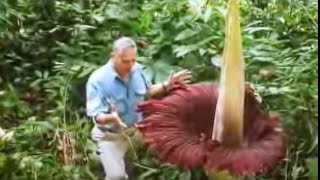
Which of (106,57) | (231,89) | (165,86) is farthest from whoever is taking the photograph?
(106,57)

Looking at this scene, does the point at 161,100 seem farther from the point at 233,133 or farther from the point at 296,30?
the point at 296,30

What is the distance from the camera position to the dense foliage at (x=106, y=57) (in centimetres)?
149

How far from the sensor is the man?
1.42 metres

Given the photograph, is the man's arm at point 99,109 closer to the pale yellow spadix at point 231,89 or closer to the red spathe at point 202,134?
the red spathe at point 202,134

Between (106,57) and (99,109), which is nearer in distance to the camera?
(99,109)

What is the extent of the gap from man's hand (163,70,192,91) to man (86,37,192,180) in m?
0.05

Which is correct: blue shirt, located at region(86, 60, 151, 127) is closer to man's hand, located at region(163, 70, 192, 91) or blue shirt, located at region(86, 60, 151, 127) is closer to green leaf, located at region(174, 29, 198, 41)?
man's hand, located at region(163, 70, 192, 91)

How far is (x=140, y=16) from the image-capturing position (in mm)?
1725

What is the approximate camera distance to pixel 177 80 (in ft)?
4.82

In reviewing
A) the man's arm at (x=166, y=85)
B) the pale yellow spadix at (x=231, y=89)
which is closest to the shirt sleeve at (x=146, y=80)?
the man's arm at (x=166, y=85)

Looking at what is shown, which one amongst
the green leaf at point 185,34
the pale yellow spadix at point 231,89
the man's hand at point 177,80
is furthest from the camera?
the green leaf at point 185,34

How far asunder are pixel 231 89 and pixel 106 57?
34 centimetres

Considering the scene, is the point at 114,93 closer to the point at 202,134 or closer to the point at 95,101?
the point at 95,101

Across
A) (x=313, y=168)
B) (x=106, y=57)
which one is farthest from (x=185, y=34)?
(x=313, y=168)
